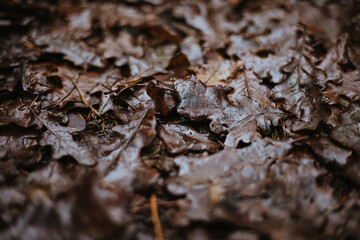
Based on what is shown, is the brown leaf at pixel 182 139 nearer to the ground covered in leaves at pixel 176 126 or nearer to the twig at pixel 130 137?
the ground covered in leaves at pixel 176 126

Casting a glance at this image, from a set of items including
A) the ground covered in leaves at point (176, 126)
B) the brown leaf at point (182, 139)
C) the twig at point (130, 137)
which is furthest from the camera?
the brown leaf at point (182, 139)

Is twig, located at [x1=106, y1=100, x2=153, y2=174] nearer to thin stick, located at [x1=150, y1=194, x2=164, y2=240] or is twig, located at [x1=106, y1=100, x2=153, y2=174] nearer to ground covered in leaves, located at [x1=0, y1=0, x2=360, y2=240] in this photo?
ground covered in leaves, located at [x1=0, y1=0, x2=360, y2=240]

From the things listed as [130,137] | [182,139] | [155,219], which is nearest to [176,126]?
[182,139]

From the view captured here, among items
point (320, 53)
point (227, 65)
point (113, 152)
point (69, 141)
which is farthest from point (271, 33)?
point (69, 141)

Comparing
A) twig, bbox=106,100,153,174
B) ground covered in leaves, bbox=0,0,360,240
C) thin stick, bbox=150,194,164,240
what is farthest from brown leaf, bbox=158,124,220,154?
thin stick, bbox=150,194,164,240

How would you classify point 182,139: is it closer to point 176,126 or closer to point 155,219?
point 176,126

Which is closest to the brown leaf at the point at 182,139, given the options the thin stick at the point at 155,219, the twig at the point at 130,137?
the twig at the point at 130,137

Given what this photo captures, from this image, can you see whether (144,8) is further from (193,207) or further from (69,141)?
(193,207)

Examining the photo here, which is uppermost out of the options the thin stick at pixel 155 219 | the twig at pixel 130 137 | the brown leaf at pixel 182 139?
the twig at pixel 130 137

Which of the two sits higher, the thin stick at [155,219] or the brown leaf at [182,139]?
the brown leaf at [182,139]
